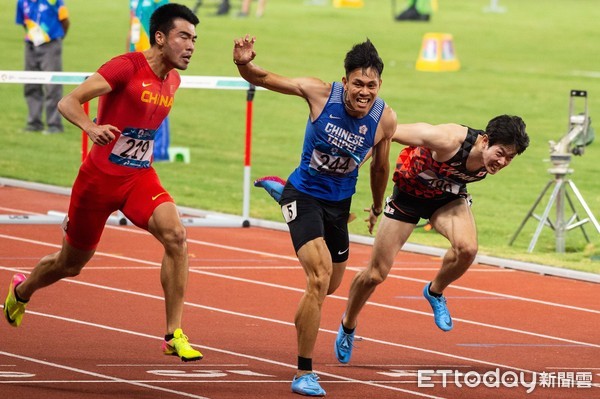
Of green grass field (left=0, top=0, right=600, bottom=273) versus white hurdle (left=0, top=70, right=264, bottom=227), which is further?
green grass field (left=0, top=0, right=600, bottom=273)

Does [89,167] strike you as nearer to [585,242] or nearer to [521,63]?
[585,242]

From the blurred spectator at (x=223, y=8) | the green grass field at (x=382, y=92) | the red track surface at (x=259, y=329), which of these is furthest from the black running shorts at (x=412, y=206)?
the blurred spectator at (x=223, y=8)

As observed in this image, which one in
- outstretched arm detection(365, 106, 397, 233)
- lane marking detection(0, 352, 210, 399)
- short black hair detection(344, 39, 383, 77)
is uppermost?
short black hair detection(344, 39, 383, 77)

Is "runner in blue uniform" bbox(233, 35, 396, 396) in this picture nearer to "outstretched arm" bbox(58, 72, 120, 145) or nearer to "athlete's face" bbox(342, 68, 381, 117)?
"athlete's face" bbox(342, 68, 381, 117)

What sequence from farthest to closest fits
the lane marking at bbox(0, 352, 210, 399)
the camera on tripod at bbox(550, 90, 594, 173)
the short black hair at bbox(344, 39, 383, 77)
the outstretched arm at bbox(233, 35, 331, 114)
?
the camera on tripod at bbox(550, 90, 594, 173)
the outstretched arm at bbox(233, 35, 331, 114)
the short black hair at bbox(344, 39, 383, 77)
the lane marking at bbox(0, 352, 210, 399)

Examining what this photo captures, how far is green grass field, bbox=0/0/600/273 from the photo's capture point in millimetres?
17219

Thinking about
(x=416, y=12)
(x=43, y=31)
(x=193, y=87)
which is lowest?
(x=193, y=87)

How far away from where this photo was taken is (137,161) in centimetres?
890

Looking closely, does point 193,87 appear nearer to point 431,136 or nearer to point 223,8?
point 431,136

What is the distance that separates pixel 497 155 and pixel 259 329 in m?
2.28

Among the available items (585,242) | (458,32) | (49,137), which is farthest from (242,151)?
(458,32)

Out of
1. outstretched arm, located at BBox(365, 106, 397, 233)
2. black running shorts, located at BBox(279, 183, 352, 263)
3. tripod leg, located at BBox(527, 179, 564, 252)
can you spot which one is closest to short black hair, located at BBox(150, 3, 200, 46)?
black running shorts, located at BBox(279, 183, 352, 263)

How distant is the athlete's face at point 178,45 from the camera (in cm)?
884

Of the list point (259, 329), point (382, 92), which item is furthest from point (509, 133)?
point (382, 92)
